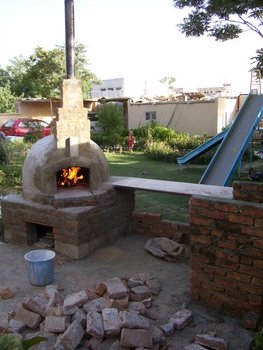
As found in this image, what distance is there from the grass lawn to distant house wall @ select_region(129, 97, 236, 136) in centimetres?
657

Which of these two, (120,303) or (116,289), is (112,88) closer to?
(116,289)

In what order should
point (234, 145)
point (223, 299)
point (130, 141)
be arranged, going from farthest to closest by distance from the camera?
1. point (130, 141)
2. point (234, 145)
3. point (223, 299)

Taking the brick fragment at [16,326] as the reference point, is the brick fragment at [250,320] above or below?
above

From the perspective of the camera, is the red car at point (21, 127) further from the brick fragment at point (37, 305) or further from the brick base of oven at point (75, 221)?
the brick fragment at point (37, 305)

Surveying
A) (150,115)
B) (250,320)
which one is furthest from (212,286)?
(150,115)

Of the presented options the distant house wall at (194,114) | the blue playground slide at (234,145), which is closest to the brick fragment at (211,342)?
the blue playground slide at (234,145)

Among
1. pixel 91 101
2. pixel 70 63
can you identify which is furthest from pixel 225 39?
pixel 91 101

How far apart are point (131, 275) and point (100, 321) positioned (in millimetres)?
1505

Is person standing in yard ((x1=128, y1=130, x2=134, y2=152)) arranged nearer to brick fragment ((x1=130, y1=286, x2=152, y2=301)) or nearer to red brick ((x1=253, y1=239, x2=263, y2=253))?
brick fragment ((x1=130, y1=286, x2=152, y2=301))

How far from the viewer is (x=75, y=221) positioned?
5625mm

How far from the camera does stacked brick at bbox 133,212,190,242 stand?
247 inches

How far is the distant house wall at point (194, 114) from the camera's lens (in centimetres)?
2144

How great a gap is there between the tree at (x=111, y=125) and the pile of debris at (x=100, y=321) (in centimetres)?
1363

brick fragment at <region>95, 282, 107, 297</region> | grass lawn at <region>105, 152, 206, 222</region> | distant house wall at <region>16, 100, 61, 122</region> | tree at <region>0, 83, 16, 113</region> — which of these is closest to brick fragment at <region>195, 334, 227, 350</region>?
brick fragment at <region>95, 282, 107, 297</region>
